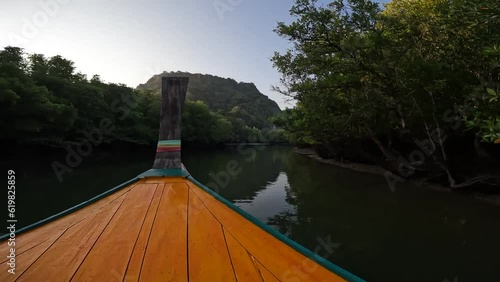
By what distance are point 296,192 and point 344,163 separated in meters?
15.8

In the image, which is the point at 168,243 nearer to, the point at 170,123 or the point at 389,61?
the point at 170,123

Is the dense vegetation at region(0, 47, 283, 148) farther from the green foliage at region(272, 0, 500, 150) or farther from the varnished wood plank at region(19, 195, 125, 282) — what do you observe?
the varnished wood plank at region(19, 195, 125, 282)

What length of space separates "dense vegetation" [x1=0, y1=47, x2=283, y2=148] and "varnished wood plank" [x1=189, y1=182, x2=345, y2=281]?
2643 cm

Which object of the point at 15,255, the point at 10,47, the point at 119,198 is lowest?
the point at 15,255

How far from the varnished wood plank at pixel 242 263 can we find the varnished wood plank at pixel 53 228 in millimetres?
1292

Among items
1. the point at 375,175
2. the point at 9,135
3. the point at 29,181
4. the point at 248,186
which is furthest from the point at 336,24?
the point at 9,135

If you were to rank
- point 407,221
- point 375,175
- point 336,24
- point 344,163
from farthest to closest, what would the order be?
1. point 344,163
2. point 375,175
3. point 336,24
4. point 407,221

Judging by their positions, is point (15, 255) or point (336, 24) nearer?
point (15, 255)

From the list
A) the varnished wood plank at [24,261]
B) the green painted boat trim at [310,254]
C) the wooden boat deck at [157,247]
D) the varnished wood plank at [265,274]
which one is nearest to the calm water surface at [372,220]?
the green painted boat trim at [310,254]

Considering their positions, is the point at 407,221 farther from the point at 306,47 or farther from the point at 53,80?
the point at 53,80

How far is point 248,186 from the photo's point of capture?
18.3 meters

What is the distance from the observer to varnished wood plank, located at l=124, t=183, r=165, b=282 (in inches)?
80.1

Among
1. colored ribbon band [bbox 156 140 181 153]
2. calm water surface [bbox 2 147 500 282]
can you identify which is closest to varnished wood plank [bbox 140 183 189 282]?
colored ribbon band [bbox 156 140 181 153]

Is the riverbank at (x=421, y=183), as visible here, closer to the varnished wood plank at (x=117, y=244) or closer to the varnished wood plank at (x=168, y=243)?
the varnished wood plank at (x=168, y=243)
